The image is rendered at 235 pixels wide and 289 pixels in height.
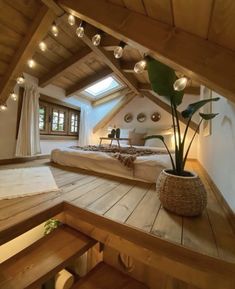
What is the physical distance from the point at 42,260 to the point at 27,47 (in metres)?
2.48

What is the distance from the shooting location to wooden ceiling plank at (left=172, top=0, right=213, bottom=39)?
82 centimetres

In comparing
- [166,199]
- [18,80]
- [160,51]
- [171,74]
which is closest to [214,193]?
[166,199]

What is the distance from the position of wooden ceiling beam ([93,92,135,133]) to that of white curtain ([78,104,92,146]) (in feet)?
1.46

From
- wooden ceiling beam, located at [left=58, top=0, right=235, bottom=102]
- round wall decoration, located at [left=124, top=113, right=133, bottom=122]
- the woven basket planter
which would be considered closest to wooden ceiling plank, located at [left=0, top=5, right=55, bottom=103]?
wooden ceiling beam, located at [left=58, top=0, right=235, bottom=102]

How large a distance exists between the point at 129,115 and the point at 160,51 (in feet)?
14.8

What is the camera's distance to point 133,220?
1.20 metres

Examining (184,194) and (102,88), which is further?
(102,88)

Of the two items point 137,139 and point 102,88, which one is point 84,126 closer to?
point 102,88

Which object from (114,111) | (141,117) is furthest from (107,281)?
(114,111)

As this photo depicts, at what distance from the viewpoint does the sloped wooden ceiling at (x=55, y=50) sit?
1.96 meters

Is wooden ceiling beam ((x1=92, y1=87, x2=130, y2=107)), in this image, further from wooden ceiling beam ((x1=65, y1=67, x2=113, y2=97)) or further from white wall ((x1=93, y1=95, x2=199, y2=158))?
wooden ceiling beam ((x1=65, y1=67, x2=113, y2=97))

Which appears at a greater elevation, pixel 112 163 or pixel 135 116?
pixel 135 116

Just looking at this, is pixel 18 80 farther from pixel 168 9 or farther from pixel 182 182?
pixel 182 182

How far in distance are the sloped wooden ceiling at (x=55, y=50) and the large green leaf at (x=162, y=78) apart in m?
0.19
